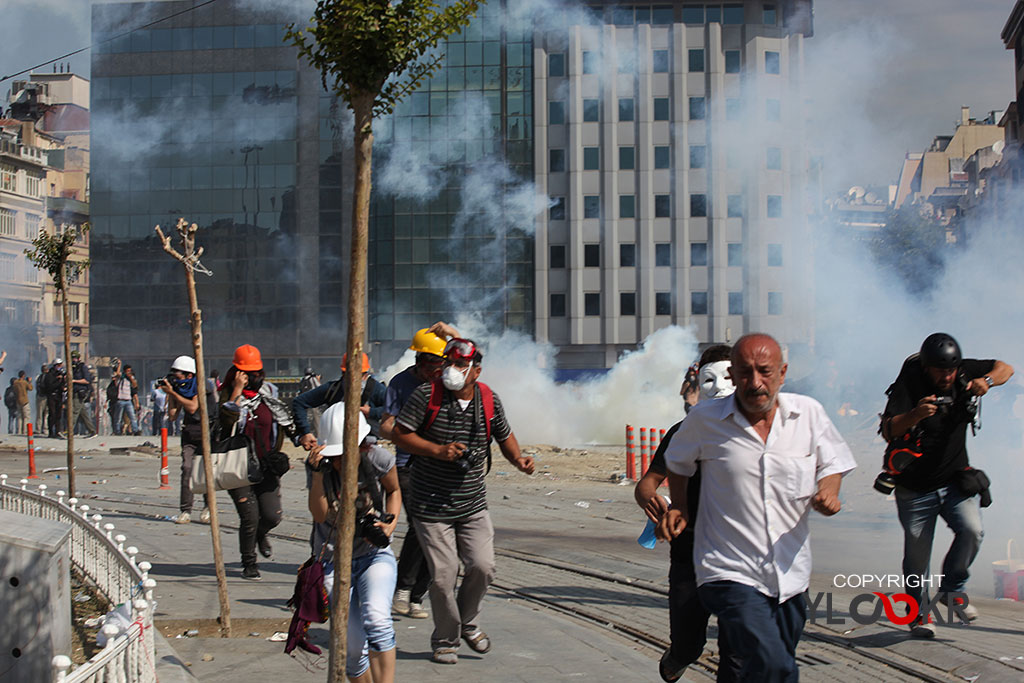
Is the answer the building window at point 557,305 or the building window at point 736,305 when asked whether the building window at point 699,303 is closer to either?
the building window at point 736,305

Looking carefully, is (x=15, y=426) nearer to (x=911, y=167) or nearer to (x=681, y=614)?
(x=681, y=614)

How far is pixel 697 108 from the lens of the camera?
54.7 m

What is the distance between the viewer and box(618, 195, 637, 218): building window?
55.3 metres

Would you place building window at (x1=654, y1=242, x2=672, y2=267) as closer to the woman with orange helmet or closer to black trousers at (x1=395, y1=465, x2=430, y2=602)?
the woman with orange helmet

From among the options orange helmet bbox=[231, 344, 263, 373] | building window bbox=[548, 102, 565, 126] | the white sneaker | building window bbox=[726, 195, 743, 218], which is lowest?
the white sneaker

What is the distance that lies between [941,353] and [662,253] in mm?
49385

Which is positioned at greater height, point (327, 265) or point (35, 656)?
point (327, 265)

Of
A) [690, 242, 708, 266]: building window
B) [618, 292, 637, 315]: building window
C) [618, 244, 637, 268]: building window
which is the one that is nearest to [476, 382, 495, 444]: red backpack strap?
[690, 242, 708, 266]: building window

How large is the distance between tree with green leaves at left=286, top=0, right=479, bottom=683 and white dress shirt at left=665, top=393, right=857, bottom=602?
1318 mm

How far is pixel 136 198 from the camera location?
188 feet

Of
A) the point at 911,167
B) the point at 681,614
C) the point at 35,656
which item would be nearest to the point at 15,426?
the point at 35,656

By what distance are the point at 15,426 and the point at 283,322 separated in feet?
89.3

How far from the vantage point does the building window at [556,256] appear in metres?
55.8

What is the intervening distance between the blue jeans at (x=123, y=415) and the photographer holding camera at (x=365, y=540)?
23.5m
